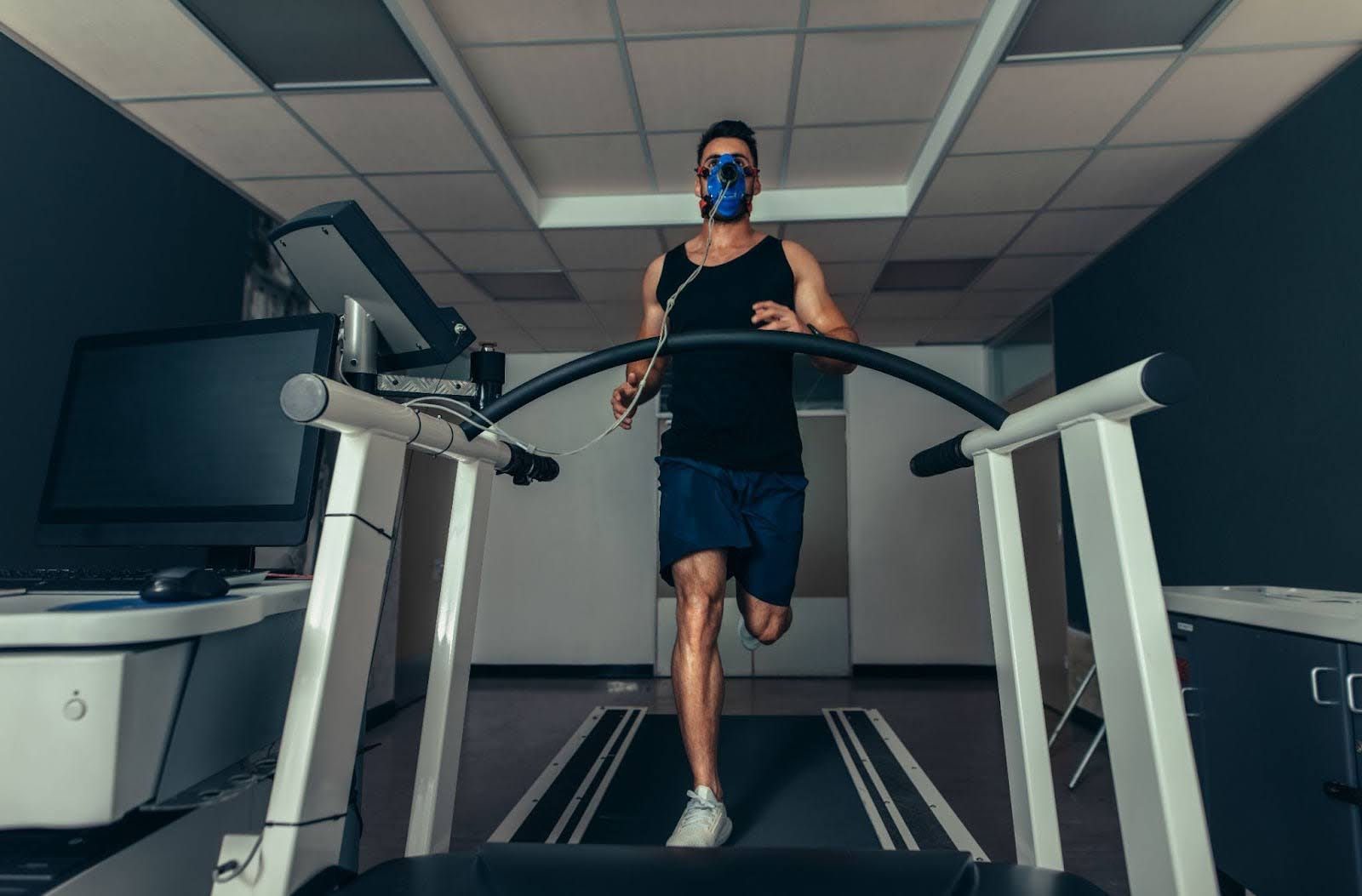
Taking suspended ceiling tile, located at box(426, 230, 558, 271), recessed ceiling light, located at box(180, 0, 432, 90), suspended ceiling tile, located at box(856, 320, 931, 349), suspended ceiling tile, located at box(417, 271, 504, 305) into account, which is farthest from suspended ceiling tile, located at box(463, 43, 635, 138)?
suspended ceiling tile, located at box(856, 320, 931, 349)

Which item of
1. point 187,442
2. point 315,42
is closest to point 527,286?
point 315,42

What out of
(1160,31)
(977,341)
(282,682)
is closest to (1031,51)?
(1160,31)

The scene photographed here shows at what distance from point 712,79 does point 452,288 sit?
2.63 metres

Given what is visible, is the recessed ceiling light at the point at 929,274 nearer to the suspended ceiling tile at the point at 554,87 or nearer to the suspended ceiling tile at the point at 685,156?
the suspended ceiling tile at the point at 685,156

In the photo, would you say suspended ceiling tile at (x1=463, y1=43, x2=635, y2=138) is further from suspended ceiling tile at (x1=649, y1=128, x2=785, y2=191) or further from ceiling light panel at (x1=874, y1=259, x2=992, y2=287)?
ceiling light panel at (x1=874, y1=259, x2=992, y2=287)

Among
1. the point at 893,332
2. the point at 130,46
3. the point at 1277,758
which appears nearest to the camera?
the point at 1277,758

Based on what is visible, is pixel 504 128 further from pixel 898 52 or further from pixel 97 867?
pixel 97 867

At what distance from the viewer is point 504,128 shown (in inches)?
132

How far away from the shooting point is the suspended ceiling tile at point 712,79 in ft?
9.11

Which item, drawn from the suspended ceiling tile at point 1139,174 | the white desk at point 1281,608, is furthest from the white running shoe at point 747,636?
the suspended ceiling tile at point 1139,174

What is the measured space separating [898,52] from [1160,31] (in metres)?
0.82

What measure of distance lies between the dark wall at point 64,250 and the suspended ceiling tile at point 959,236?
327 cm

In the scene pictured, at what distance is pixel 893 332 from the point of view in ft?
19.8

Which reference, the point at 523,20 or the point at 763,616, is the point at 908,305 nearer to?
the point at 523,20
